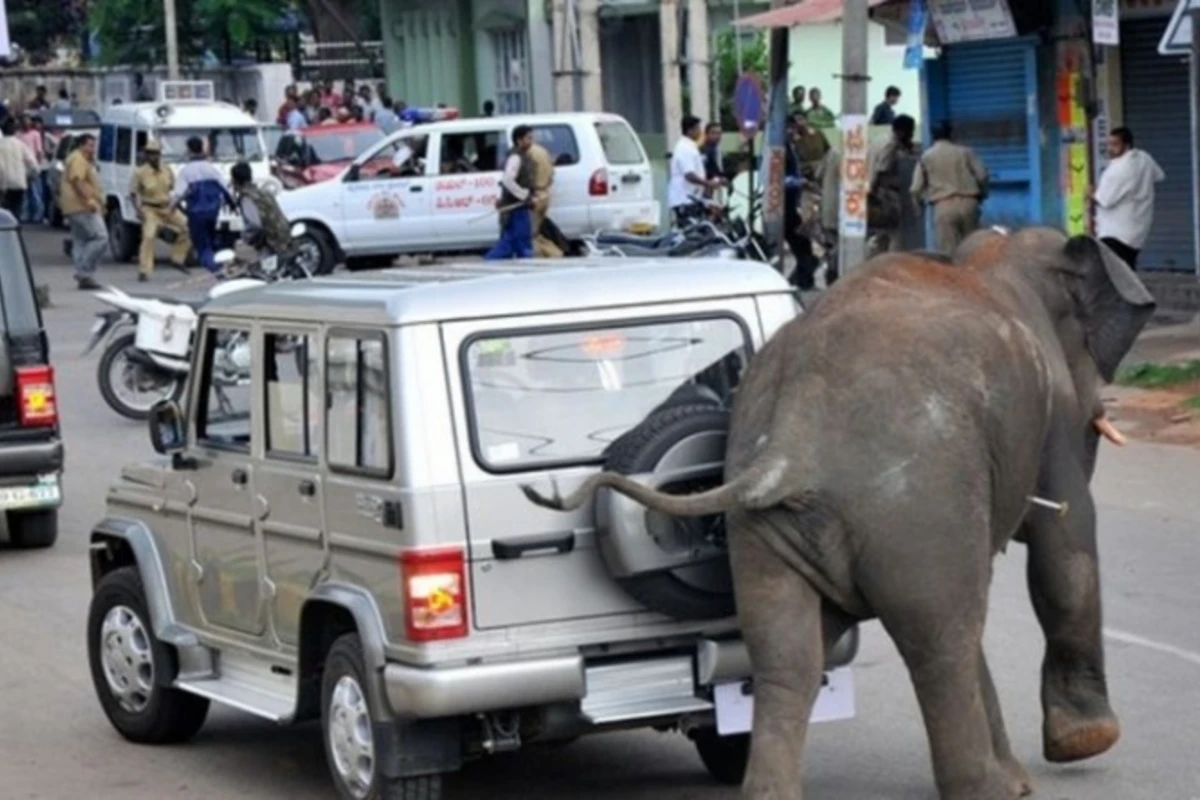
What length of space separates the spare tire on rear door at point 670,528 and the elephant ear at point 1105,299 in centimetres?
148

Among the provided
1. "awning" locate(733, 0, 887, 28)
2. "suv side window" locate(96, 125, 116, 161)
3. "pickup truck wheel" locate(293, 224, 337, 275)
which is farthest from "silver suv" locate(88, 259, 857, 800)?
"suv side window" locate(96, 125, 116, 161)

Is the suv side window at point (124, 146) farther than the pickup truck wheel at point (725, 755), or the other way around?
the suv side window at point (124, 146)

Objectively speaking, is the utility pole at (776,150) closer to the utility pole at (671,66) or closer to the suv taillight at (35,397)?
the utility pole at (671,66)

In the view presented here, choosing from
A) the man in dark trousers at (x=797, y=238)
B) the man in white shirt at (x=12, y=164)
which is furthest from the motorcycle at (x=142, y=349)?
the man in white shirt at (x=12, y=164)

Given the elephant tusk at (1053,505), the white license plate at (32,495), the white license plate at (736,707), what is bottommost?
the white license plate at (32,495)

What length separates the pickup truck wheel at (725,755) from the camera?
8430mm

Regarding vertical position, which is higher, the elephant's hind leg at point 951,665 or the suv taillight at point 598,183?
the suv taillight at point 598,183

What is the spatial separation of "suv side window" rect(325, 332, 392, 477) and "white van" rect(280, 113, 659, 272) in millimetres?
22549

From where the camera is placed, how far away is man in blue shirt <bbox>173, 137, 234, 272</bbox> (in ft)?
106

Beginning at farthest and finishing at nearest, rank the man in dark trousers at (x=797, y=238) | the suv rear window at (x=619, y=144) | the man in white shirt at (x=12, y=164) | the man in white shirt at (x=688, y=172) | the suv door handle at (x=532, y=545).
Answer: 1. the man in white shirt at (x=12, y=164)
2. the suv rear window at (x=619, y=144)
3. the man in white shirt at (x=688, y=172)
4. the man in dark trousers at (x=797, y=238)
5. the suv door handle at (x=532, y=545)

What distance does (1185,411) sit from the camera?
1702 centimetres

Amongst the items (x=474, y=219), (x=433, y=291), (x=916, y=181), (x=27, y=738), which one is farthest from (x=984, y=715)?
(x=474, y=219)

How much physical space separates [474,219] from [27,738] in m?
21.4

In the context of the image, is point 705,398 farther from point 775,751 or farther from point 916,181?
point 916,181
